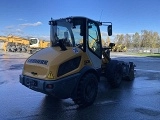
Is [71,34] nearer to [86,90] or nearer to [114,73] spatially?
[86,90]

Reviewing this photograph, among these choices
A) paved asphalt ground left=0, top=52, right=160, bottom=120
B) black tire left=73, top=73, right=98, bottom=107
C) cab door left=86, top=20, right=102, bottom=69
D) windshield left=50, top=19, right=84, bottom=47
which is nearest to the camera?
paved asphalt ground left=0, top=52, right=160, bottom=120

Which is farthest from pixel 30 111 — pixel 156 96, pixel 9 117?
pixel 156 96

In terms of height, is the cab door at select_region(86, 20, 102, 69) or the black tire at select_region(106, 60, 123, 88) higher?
the cab door at select_region(86, 20, 102, 69)

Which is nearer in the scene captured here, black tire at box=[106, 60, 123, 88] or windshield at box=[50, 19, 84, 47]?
windshield at box=[50, 19, 84, 47]

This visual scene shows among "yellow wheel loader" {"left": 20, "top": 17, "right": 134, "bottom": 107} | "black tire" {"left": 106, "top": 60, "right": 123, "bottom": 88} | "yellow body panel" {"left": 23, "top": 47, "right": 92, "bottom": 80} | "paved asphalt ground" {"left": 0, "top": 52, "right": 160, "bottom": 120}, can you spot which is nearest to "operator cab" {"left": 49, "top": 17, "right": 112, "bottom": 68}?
"yellow wheel loader" {"left": 20, "top": 17, "right": 134, "bottom": 107}

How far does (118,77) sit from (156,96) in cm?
197

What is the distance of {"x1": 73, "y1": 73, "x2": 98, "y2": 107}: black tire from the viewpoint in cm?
736

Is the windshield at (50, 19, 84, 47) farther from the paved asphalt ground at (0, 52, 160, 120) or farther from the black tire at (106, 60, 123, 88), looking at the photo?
the black tire at (106, 60, 123, 88)

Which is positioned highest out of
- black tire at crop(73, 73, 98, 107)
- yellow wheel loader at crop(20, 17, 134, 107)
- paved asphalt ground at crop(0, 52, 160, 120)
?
yellow wheel loader at crop(20, 17, 134, 107)

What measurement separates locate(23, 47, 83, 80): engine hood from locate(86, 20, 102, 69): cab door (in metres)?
0.58

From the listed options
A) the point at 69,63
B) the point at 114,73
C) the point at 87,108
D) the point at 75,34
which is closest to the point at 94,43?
the point at 75,34

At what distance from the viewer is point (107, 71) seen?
33.0 feet

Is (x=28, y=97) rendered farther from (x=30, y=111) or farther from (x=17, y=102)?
(x=30, y=111)

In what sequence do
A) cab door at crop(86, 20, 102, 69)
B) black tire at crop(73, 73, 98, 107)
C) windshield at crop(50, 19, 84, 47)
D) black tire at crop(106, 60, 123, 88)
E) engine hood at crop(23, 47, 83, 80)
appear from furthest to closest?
1. black tire at crop(106, 60, 123, 88)
2. cab door at crop(86, 20, 102, 69)
3. windshield at crop(50, 19, 84, 47)
4. black tire at crop(73, 73, 98, 107)
5. engine hood at crop(23, 47, 83, 80)
